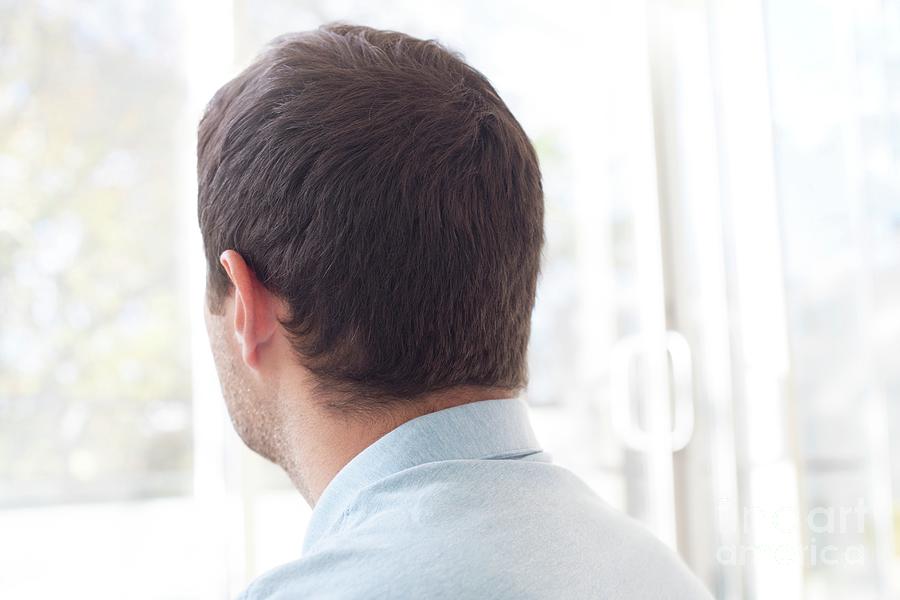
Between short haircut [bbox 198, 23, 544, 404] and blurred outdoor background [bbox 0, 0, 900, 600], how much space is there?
111 cm

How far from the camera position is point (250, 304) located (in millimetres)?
832

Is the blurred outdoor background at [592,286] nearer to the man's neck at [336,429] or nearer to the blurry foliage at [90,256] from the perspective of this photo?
the blurry foliage at [90,256]

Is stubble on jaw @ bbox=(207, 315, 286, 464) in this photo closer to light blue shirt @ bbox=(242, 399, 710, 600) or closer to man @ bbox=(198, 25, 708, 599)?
man @ bbox=(198, 25, 708, 599)

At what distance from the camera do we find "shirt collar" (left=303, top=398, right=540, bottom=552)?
2.47 feet

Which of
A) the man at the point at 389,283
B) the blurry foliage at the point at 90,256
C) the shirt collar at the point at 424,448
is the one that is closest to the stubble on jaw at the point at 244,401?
the man at the point at 389,283

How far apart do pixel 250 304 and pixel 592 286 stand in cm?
162

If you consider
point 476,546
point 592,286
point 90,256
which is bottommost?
point 592,286

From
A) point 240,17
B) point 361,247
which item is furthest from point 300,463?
point 240,17

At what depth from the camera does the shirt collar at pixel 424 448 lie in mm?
751

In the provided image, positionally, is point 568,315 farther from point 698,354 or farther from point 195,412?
point 195,412

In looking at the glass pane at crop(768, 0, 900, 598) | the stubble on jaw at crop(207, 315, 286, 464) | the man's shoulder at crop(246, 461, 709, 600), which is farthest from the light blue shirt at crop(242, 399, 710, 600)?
the glass pane at crop(768, 0, 900, 598)

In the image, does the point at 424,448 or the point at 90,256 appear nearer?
the point at 424,448

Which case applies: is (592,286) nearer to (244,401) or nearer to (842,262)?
(842,262)

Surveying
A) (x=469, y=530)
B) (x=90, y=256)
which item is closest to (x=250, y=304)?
(x=469, y=530)
